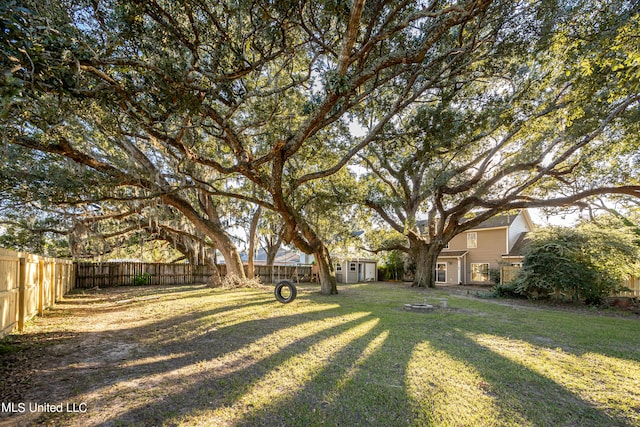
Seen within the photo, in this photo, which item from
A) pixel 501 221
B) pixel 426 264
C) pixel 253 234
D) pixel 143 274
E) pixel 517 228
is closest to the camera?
pixel 253 234

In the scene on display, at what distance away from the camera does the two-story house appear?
807 inches

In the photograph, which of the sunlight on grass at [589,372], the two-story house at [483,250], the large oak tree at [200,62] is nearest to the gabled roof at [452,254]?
the two-story house at [483,250]

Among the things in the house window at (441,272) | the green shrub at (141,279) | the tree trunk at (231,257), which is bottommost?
the house window at (441,272)

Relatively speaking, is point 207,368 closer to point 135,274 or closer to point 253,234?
point 253,234

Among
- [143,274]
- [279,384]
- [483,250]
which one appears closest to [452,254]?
[483,250]

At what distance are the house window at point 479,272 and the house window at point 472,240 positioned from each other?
1.38 metres

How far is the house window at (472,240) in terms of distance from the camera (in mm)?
22250

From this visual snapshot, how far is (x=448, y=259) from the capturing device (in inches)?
910

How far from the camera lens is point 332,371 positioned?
383 centimetres

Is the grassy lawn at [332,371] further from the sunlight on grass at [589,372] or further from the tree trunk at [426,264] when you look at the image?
the tree trunk at [426,264]

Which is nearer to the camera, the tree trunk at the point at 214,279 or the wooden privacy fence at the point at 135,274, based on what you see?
the wooden privacy fence at the point at 135,274

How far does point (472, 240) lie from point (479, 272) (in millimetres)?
2464


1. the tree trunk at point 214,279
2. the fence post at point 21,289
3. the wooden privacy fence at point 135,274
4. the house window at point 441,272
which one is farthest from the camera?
the house window at point 441,272

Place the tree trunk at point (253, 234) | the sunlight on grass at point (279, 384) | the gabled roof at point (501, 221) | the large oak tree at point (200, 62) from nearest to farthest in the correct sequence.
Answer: the sunlight on grass at point (279, 384) → the large oak tree at point (200, 62) → the tree trunk at point (253, 234) → the gabled roof at point (501, 221)
